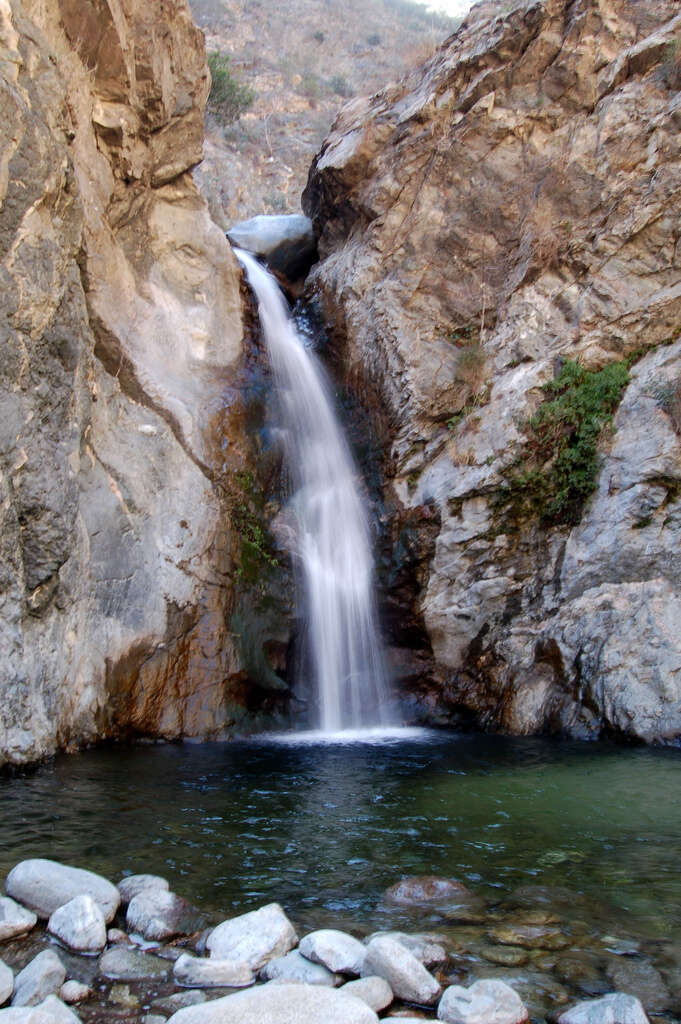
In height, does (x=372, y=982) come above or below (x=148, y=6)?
below

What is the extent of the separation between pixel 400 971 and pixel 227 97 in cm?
3898

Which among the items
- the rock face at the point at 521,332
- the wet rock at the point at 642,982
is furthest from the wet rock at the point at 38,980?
the rock face at the point at 521,332

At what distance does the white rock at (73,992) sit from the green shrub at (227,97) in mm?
37895

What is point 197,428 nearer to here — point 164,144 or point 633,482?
point 164,144

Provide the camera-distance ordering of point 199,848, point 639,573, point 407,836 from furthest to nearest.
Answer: point 639,573 → point 407,836 → point 199,848

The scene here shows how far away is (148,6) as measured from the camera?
13.2m

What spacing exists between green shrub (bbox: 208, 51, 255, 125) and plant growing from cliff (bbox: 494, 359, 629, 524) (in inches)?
1161

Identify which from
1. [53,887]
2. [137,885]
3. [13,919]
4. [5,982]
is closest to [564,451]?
[137,885]

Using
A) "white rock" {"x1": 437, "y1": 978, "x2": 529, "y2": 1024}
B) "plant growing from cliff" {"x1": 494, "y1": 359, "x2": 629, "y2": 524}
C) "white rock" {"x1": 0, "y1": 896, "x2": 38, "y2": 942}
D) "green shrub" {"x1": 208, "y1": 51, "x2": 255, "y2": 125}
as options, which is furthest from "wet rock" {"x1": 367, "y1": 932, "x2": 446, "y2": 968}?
"green shrub" {"x1": 208, "y1": 51, "x2": 255, "y2": 125}

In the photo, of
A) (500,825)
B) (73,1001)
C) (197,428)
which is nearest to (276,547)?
(197,428)

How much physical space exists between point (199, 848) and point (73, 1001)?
2290mm

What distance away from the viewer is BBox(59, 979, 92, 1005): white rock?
11.1 feet

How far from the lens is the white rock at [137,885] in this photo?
176 inches

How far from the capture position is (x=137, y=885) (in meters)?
4.54
